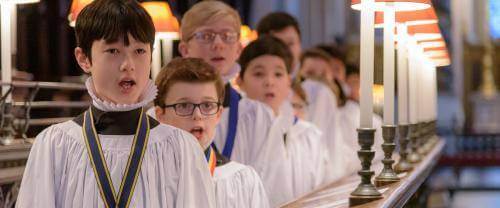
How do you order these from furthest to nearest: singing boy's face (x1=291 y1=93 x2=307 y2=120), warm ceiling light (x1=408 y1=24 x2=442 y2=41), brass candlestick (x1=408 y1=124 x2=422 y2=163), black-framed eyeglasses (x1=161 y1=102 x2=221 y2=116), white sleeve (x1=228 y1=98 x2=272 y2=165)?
1. brass candlestick (x1=408 y1=124 x2=422 y2=163)
2. warm ceiling light (x1=408 y1=24 x2=442 y2=41)
3. singing boy's face (x1=291 y1=93 x2=307 y2=120)
4. white sleeve (x1=228 y1=98 x2=272 y2=165)
5. black-framed eyeglasses (x1=161 y1=102 x2=221 y2=116)

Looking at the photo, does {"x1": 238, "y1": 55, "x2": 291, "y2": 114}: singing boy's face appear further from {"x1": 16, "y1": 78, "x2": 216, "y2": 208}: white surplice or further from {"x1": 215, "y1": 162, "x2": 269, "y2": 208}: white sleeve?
{"x1": 16, "y1": 78, "x2": 216, "y2": 208}: white surplice

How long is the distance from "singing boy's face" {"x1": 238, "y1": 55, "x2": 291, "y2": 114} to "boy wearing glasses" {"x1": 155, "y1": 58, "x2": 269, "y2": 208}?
1.51m

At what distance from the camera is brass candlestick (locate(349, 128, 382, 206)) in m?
4.39

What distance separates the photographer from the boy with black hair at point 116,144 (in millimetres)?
2959

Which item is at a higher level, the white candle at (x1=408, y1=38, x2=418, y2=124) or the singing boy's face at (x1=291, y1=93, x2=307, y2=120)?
the white candle at (x1=408, y1=38, x2=418, y2=124)

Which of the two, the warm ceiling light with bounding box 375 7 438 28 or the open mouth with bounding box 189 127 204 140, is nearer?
the open mouth with bounding box 189 127 204 140

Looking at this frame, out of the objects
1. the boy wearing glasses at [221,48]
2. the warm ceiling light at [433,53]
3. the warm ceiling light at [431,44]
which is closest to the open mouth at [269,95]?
the boy wearing glasses at [221,48]

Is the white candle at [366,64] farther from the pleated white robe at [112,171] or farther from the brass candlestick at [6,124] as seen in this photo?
the brass candlestick at [6,124]

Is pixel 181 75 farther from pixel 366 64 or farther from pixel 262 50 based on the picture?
pixel 262 50

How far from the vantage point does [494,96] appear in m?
26.7

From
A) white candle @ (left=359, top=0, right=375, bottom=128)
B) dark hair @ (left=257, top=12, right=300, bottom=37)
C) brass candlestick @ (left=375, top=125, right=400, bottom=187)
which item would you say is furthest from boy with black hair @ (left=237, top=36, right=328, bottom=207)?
dark hair @ (left=257, top=12, right=300, bottom=37)

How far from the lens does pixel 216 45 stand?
16.4 ft

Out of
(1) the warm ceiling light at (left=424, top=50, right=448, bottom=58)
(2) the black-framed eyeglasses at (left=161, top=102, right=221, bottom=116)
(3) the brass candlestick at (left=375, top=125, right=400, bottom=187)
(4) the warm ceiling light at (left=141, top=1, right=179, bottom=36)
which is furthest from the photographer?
(1) the warm ceiling light at (left=424, top=50, right=448, bottom=58)

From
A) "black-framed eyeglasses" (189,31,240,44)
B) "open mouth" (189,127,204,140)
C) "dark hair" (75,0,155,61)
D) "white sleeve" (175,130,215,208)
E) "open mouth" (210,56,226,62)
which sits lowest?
"white sleeve" (175,130,215,208)
